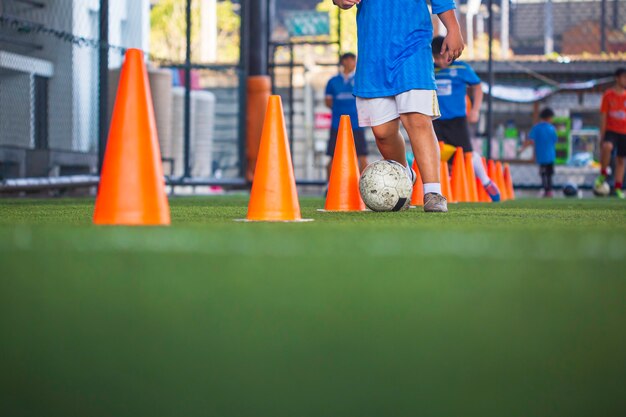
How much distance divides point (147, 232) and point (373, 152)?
64.9 ft

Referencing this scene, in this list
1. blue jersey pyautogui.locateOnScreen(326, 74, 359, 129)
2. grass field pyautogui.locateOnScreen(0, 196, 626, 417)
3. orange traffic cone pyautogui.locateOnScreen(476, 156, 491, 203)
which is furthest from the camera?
blue jersey pyautogui.locateOnScreen(326, 74, 359, 129)

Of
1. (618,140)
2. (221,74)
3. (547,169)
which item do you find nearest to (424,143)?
(221,74)

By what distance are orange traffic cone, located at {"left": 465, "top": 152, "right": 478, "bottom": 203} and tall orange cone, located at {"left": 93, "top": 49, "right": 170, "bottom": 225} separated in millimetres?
7104

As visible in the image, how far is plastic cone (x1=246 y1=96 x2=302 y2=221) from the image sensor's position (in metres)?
4.33

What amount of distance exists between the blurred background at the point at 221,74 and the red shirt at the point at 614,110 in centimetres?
195

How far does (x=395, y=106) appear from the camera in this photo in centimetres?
623

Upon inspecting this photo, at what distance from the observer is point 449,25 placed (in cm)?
596

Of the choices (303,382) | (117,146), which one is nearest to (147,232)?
(117,146)

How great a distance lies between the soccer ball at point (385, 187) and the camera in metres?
5.95

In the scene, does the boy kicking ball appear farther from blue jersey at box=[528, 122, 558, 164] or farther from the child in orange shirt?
blue jersey at box=[528, 122, 558, 164]

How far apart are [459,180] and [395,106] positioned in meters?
4.25

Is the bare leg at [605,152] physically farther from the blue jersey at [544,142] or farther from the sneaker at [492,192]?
the sneaker at [492,192]

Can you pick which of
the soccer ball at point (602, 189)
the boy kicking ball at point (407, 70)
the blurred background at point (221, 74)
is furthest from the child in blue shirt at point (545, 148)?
the boy kicking ball at point (407, 70)

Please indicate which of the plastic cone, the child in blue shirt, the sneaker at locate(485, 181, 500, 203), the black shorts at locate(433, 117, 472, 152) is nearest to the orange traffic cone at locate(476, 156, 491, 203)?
the sneaker at locate(485, 181, 500, 203)
